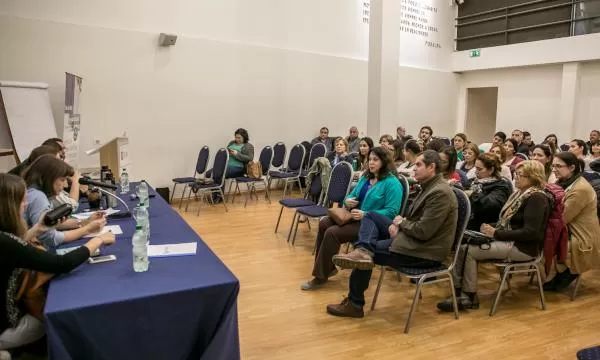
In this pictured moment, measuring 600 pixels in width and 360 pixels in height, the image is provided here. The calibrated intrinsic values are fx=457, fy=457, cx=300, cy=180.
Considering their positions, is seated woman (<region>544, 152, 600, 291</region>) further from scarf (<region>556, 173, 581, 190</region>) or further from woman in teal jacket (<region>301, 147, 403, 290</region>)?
woman in teal jacket (<region>301, 147, 403, 290</region>)

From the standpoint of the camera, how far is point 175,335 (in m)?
1.91

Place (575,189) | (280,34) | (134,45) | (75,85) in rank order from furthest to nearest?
(280,34) → (134,45) → (75,85) → (575,189)

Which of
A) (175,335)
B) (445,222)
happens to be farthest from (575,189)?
(175,335)

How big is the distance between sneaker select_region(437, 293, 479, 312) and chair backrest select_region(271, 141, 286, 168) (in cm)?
502

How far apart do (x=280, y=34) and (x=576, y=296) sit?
6.38 metres

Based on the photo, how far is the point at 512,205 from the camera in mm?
3291

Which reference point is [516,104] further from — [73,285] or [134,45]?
[73,285]

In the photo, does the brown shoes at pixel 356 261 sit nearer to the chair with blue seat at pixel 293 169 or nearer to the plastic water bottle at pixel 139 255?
the plastic water bottle at pixel 139 255

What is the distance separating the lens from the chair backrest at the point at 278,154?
802 cm

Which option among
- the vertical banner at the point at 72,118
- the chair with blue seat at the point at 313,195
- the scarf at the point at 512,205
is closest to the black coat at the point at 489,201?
the scarf at the point at 512,205

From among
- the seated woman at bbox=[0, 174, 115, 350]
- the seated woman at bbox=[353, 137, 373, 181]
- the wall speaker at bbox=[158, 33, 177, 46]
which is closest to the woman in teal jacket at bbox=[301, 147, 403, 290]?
the seated woman at bbox=[353, 137, 373, 181]

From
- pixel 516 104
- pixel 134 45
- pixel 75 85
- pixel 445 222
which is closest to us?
pixel 445 222

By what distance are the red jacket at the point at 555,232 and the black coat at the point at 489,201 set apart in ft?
1.17

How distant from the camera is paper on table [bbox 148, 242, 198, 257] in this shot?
7.65 feet
